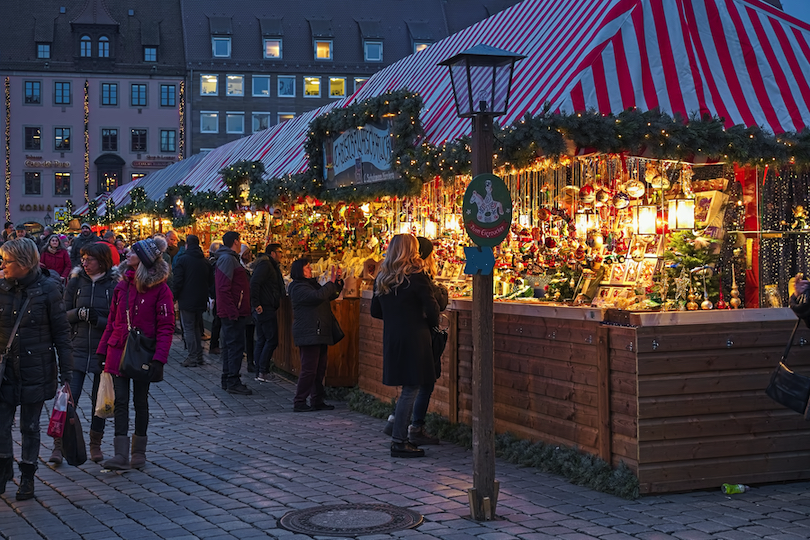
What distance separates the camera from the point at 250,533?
232 inches

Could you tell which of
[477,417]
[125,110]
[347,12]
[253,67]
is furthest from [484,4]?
[477,417]

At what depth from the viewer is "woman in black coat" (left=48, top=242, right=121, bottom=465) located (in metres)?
8.06

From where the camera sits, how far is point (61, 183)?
59094mm

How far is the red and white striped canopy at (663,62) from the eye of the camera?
797 cm

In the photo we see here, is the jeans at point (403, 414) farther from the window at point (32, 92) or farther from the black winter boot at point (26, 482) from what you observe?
the window at point (32, 92)

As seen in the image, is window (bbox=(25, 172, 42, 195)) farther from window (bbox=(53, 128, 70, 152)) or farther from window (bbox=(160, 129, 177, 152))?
window (bbox=(160, 129, 177, 152))

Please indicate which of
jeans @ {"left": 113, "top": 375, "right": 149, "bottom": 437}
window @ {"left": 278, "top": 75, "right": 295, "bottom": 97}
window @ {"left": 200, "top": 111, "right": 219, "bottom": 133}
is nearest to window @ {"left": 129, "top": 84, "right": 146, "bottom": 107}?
window @ {"left": 200, "top": 111, "right": 219, "bottom": 133}

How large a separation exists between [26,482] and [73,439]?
16.2 inches

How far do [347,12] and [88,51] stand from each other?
15069mm

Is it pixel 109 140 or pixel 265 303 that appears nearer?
pixel 265 303

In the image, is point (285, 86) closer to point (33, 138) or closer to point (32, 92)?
point (32, 92)

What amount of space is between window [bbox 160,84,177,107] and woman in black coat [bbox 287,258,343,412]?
50967 mm

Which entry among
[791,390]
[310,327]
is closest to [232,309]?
[310,327]

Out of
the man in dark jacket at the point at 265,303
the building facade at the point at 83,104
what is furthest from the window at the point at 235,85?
the man in dark jacket at the point at 265,303
